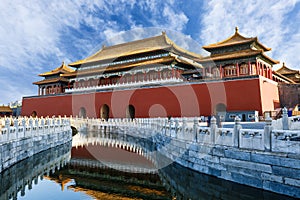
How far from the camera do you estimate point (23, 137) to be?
10.4 meters

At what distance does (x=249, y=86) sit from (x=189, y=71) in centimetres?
710

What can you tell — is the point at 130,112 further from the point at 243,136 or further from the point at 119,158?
the point at 243,136

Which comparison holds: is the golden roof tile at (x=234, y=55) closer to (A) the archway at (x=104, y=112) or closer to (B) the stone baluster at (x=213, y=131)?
(A) the archway at (x=104, y=112)

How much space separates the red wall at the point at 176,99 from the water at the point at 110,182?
994cm

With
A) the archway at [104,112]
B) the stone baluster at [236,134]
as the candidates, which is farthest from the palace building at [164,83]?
the stone baluster at [236,134]

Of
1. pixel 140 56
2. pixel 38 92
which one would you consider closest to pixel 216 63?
pixel 140 56

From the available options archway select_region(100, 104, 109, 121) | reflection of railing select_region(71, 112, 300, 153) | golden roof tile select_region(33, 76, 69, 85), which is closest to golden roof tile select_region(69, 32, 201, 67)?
golden roof tile select_region(33, 76, 69, 85)

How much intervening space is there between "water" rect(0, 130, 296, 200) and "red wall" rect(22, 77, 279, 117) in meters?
9.94

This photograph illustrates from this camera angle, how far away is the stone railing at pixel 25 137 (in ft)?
28.3

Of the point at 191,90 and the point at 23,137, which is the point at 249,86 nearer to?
the point at 191,90

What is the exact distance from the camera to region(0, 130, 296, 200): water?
21.5 ft

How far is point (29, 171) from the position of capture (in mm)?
9125

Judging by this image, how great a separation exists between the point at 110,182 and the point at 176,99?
14.4 m

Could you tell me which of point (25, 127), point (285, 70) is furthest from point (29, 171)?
point (285, 70)
